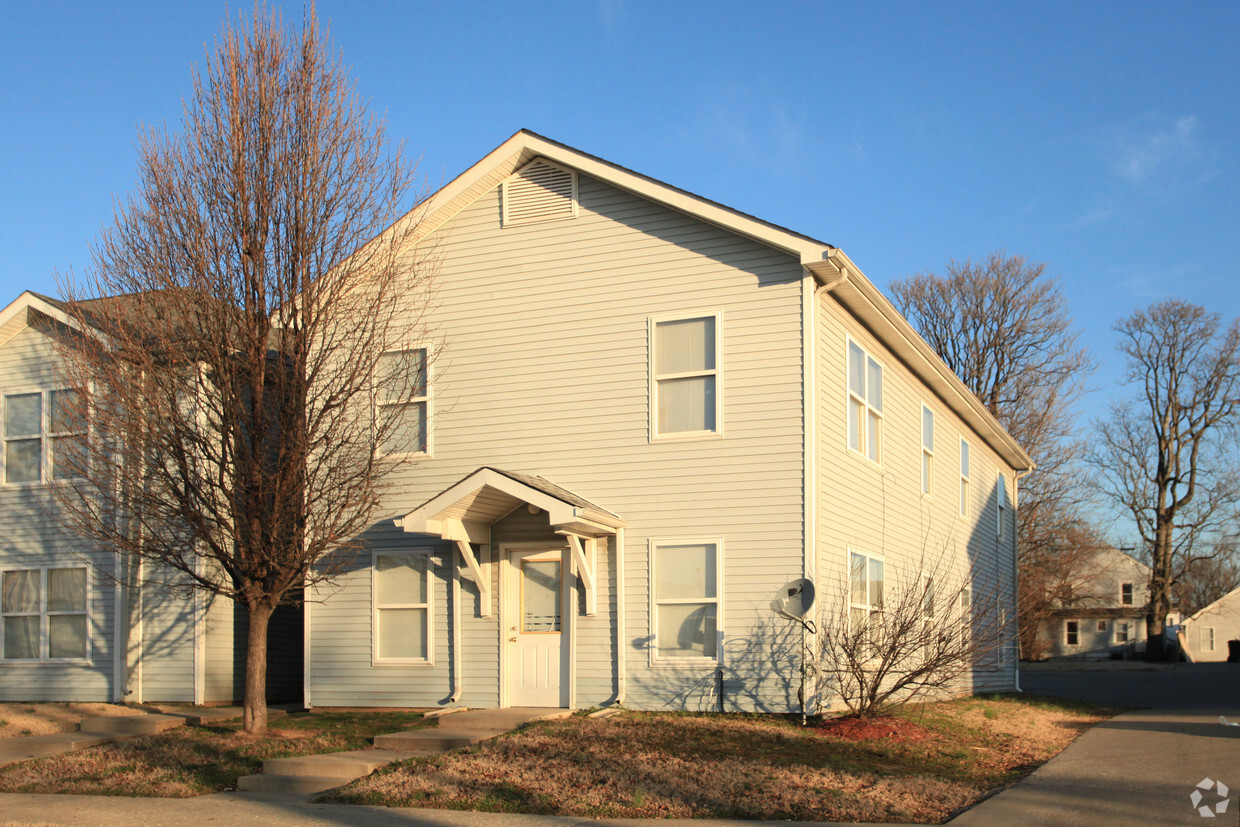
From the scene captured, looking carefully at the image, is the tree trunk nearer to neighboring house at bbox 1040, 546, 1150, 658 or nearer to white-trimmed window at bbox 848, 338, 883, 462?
white-trimmed window at bbox 848, 338, 883, 462

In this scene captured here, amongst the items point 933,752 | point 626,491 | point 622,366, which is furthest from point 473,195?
point 933,752

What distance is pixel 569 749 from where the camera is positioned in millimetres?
10656

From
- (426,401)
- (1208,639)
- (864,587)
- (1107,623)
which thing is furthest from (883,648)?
(1208,639)

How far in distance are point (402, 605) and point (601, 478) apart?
3390 millimetres

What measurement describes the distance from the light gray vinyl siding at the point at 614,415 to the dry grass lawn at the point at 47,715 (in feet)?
9.95

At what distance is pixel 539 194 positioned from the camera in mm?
15398

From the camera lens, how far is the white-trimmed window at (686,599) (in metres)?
13.6

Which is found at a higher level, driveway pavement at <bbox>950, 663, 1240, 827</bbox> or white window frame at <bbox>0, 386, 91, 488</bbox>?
white window frame at <bbox>0, 386, 91, 488</bbox>

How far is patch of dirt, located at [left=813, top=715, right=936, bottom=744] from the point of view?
12.1 metres

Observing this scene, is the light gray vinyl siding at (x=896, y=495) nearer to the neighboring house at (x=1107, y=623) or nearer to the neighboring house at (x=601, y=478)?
the neighboring house at (x=601, y=478)

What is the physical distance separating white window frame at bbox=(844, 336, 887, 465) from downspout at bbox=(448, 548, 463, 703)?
5527 millimetres

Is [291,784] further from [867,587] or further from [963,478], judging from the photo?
[963,478]

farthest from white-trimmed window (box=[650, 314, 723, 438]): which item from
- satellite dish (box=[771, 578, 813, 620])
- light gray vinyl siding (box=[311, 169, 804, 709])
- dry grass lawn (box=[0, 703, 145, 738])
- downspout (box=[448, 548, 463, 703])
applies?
dry grass lawn (box=[0, 703, 145, 738])

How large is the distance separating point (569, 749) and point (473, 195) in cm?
833
